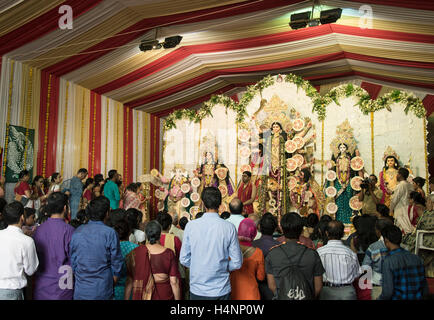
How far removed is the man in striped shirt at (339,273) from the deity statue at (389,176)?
5.87 meters

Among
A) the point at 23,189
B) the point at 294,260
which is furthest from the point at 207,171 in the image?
the point at 294,260

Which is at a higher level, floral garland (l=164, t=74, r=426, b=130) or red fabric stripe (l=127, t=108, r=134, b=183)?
floral garland (l=164, t=74, r=426, b=130)

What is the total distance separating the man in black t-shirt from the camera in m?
2.74

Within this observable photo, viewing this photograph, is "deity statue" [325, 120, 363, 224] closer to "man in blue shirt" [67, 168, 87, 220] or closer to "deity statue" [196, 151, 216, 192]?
"deity statue" [196, 151, 216, 192]

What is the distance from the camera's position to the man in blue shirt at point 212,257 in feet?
9.36

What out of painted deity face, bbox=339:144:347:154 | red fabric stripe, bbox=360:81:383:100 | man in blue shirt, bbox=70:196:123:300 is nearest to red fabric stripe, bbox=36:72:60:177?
man in blue shirt, bbox=70:196:123:300

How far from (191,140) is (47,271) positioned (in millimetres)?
7679

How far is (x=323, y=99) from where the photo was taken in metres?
9.23

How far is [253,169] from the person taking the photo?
947 cm

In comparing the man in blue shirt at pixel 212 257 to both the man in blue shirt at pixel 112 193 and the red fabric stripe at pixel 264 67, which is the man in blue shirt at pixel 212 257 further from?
the red fabric stripe at pixel 264 67

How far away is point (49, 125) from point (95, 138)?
1.47m

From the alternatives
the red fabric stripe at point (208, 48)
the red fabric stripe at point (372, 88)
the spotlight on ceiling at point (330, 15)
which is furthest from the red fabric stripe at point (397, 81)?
the spotlight on ceiling at point (330, 15)

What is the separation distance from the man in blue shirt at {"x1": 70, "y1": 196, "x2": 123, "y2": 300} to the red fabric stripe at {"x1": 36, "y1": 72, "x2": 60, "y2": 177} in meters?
5.51
